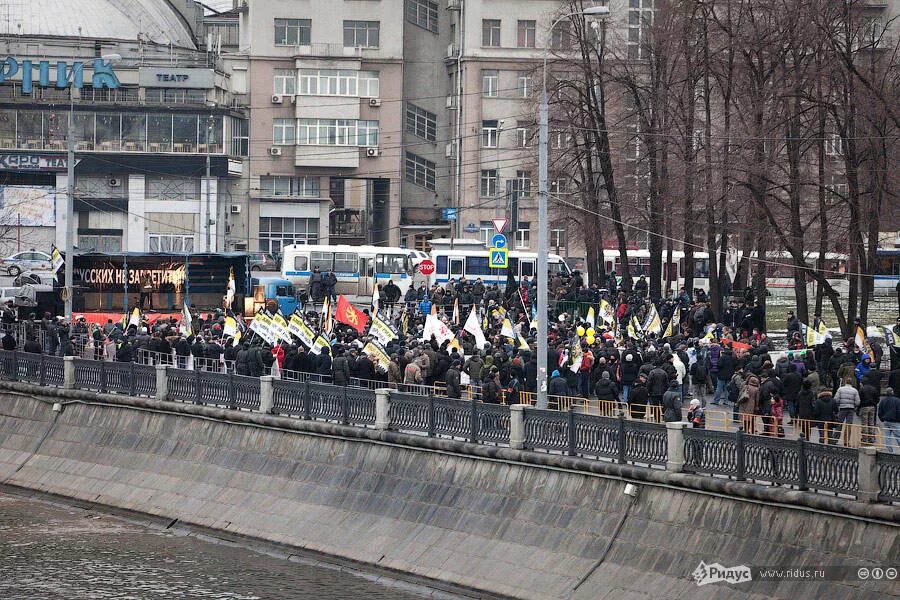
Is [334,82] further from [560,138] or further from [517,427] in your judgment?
[517,427]

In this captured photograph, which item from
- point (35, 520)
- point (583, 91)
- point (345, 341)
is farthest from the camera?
point (583, 91)

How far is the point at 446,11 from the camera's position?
280 ft

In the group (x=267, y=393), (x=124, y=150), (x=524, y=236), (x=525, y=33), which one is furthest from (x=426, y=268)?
(x=124, y=150)

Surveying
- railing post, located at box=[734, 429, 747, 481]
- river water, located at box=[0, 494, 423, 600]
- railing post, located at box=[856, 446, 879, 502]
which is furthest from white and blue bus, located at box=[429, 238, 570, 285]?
railing post, located at box=[856, 446, 879, 502]

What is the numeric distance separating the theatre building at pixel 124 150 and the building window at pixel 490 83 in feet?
39.6

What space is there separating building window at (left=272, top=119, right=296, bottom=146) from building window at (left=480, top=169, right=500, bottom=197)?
9.70 metres

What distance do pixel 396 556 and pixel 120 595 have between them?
14.2ft

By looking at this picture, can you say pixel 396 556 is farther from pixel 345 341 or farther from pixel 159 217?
pixel 159 217

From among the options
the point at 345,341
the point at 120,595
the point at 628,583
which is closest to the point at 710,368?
the point at 345,341

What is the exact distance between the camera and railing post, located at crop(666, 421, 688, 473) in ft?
74.9

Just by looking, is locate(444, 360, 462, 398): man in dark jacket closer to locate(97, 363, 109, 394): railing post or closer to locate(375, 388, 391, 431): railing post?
locate(375, 388, 391, 431): railing post

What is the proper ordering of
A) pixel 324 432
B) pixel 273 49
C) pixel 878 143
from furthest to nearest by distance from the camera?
pixel 273 49 → pixel 878 143 → pixel 324 432

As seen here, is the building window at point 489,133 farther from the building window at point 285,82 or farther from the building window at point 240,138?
the building window at point 240,138

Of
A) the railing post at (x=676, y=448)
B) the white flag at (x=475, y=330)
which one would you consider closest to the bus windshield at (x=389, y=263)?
the white flag at (x=475, y=330)
